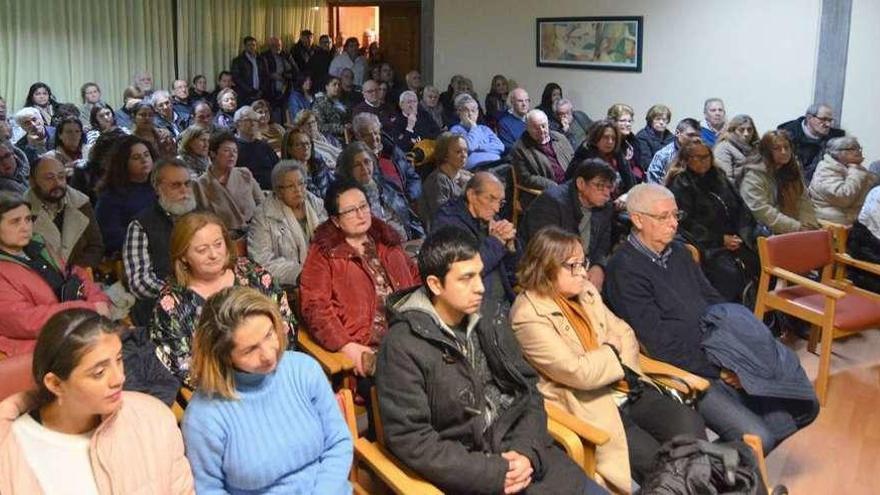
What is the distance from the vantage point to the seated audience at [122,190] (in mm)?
3859

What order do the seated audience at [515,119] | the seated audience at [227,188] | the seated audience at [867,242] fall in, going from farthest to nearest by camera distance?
the seated audience at [515,119], the seated audience at [227,188], the seated audience at [867,242]

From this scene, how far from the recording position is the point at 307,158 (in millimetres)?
4859

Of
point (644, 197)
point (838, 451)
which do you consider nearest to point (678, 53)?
point (644, 197)

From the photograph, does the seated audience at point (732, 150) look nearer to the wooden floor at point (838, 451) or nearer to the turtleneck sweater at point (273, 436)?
the wooden floor at point (838, 451)

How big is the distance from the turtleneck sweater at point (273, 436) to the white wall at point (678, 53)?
5.42 m

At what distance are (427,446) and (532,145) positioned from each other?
149 inches

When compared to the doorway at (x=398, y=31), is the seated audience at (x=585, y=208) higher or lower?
lower

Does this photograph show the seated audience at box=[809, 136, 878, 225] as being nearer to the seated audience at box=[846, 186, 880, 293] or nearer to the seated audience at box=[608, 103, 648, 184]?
the seated audience at box=[846, 186, 880, 293]

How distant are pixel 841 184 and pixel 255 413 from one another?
389cm

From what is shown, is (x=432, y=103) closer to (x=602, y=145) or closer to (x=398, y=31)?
(x=398, y=31)

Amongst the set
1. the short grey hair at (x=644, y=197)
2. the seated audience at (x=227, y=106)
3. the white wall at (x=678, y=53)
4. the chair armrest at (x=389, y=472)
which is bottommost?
the chair armrest at (x=389, y=472)

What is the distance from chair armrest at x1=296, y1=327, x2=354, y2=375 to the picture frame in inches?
208

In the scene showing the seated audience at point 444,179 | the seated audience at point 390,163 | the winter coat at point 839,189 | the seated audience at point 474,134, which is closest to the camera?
the seated audience at point 444,179

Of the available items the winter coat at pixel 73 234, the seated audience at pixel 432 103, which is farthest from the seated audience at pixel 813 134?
the winter coat at pixel 73 234
